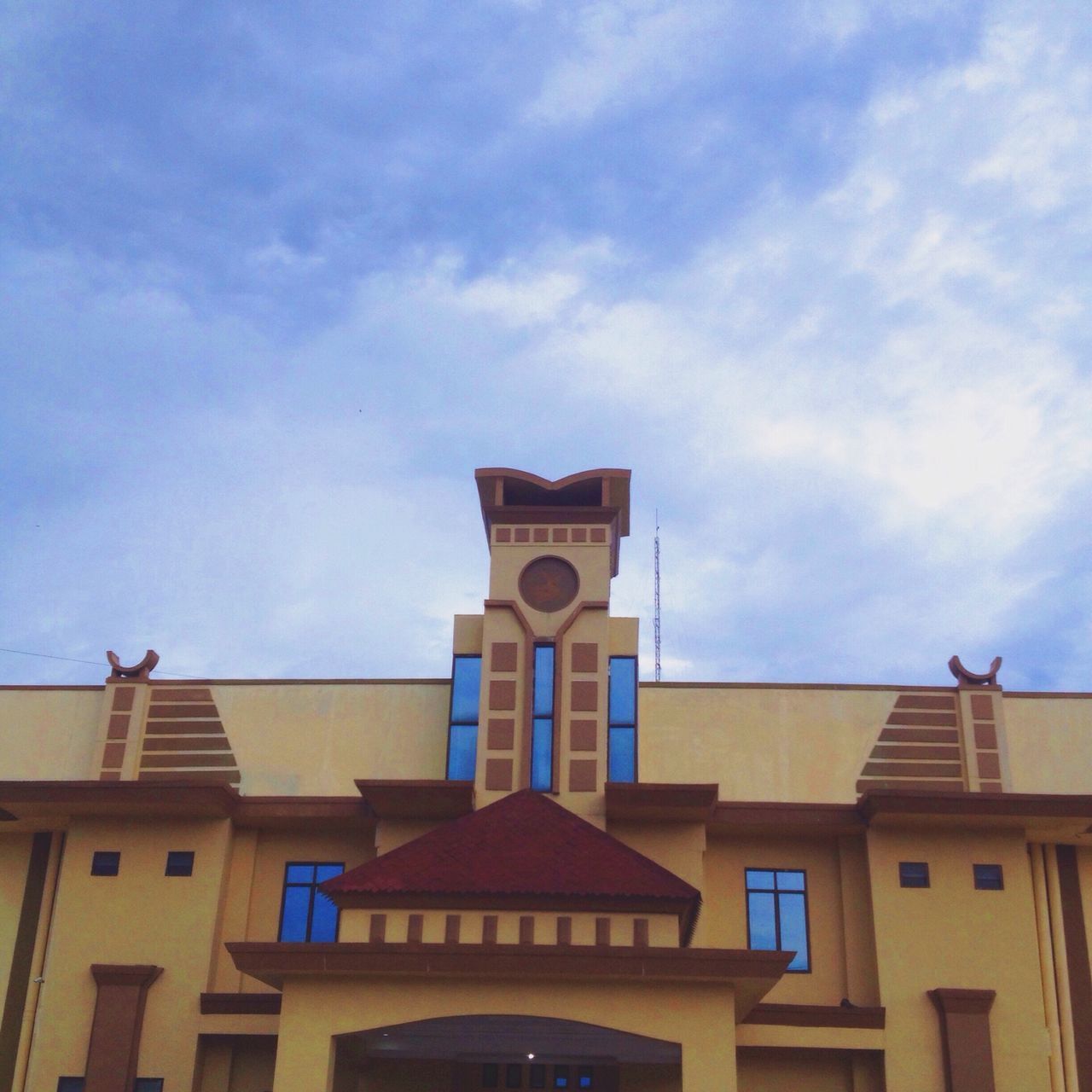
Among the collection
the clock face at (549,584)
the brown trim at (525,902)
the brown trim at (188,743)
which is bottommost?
the brown trim at (525,902)

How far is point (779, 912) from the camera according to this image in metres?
22.8

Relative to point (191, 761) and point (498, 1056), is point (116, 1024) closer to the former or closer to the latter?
point (191, 761)

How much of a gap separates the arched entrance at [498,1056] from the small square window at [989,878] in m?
5.95

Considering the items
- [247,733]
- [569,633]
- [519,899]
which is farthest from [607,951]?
[247,733]

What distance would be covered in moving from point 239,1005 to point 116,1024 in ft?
6.81

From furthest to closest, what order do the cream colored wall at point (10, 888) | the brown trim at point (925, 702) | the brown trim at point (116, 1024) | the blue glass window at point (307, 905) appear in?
the brown trim at point (925, 702) < the cream colored wall at point (10, 888) < the blue glass window at point (307, 905) < the brown trim at point (116, 1024)

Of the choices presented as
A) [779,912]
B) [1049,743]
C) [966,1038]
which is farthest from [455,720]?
[1049,743]

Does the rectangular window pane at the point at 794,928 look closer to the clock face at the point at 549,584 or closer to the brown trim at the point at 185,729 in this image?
the clock face at the point at 549,584

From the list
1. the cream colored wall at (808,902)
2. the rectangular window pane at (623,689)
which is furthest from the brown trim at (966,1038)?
the rectangular window pane at (623,689)

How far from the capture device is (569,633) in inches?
950

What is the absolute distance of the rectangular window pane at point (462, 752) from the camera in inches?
942

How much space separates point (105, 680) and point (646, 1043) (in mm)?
13064

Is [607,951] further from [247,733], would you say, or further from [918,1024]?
[247,733]

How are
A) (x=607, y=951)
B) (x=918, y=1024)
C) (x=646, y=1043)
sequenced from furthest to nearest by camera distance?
(x=918, y=1024) < (x=646, y=1043) < (x=607, y=951)
